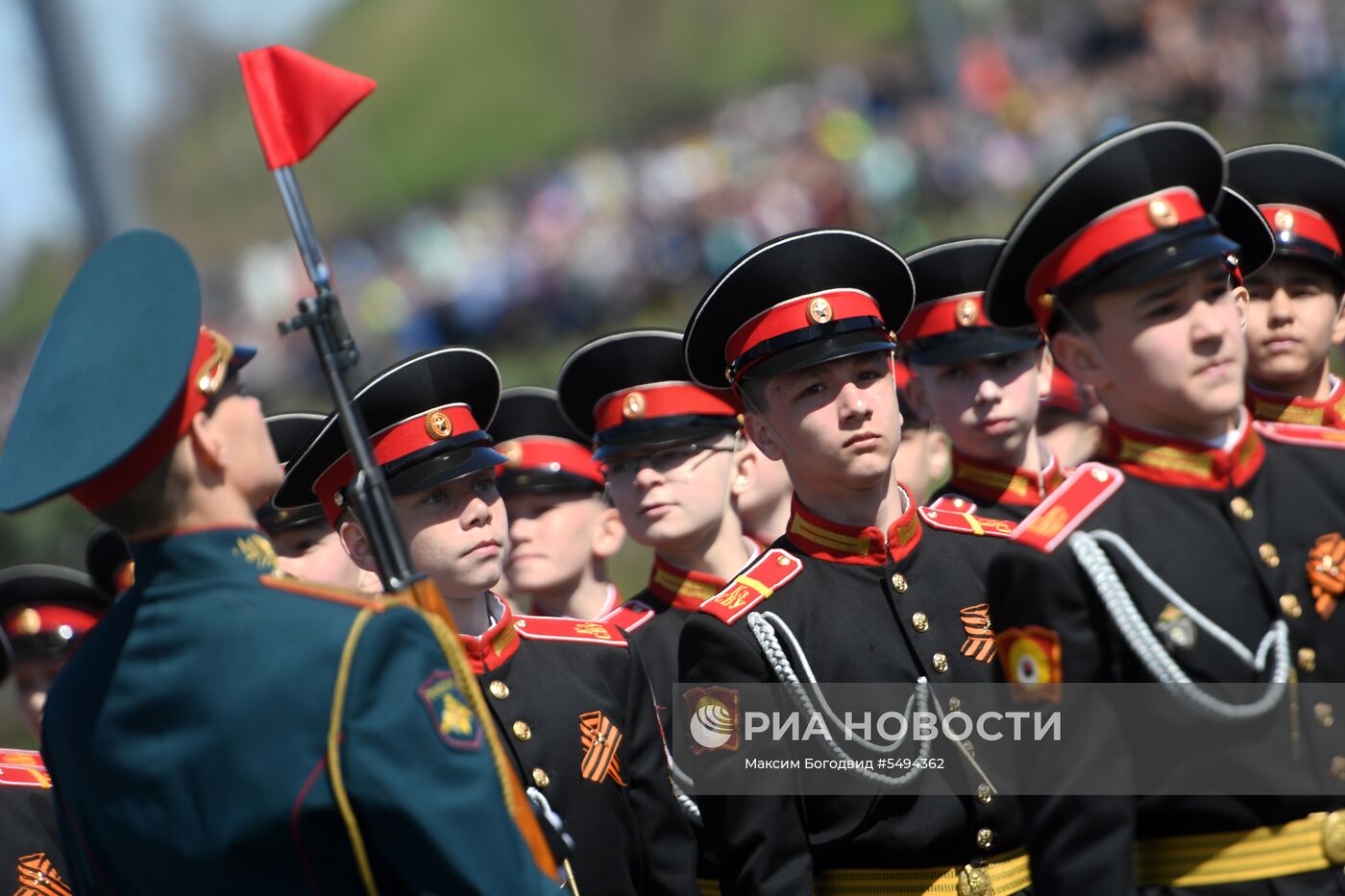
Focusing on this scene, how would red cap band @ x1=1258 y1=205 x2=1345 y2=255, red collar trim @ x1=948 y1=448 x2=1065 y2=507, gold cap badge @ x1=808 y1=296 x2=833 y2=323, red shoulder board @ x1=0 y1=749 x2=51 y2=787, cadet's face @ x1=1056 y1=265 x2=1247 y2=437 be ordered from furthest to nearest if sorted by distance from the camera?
red collar trim @ x1=948 y1=448 x2=1065 y2=507
red shoulder board @ x1=0 y1=749 x2=51 y2=787
red cap band @ x1=1258 y1=205 x2=1345 y2=255
gold cap badge @ x1=808 y1=296 x2=833 y2=323
cadet's face @ x1=1056 y1=265 x2=1247 y2=437

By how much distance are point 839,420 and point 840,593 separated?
18.5 inches

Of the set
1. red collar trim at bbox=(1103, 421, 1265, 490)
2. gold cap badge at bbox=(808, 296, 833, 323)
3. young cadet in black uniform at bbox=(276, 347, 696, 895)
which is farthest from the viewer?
young cadet in black uniform at bbox=(276, 347, 696, 895)

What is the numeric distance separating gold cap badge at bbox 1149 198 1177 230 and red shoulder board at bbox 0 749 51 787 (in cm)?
380

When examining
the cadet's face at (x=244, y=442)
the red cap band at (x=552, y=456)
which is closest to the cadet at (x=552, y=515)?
the red cap band at (x=552, y=456)

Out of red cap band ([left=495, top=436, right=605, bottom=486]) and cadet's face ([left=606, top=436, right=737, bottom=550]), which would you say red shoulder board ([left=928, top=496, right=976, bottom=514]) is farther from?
red cap band ([left=495, top=436, right=605, bottom=486])

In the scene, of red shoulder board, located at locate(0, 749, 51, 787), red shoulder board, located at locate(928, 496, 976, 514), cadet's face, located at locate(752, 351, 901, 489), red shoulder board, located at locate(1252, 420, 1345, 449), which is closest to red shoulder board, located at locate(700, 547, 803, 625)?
cadet's face, located at locate(752, 351, 901, 489)

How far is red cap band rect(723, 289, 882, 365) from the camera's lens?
4.61 m

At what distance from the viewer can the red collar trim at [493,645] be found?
4.85 metres

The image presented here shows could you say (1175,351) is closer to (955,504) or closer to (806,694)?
(806,694)

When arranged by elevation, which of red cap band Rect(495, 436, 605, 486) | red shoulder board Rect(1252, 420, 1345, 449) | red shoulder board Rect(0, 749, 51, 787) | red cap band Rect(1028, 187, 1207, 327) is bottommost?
red shoulder board Rect(0, 749, 51, 787)

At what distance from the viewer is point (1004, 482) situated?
6219 millimetres

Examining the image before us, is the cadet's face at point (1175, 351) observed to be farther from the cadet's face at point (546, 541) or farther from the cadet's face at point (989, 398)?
the cadet's face at point (546, 541)

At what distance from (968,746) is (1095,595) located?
0.91 meters

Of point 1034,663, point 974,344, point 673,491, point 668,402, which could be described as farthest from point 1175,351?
point 668,402
